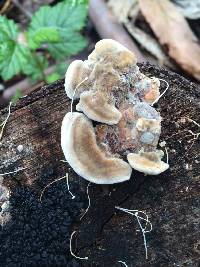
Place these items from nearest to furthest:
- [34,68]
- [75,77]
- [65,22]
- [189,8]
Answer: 1. [75,77]
2. [65,22]
3. [34,68]
4. [189,8]

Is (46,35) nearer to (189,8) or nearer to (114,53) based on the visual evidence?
(114,53)

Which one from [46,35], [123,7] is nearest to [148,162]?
[46,35]

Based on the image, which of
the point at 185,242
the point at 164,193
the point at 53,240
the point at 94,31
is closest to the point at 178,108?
the point at 164,193

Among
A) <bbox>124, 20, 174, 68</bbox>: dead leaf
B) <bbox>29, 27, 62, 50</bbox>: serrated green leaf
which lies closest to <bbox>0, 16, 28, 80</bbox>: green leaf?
<bbox>29, 27, 62, 50</bbox>: serrated green leaf

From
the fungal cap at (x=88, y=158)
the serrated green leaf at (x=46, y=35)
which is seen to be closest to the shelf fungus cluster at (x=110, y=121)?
the fungal cap at (x=88, y=158)

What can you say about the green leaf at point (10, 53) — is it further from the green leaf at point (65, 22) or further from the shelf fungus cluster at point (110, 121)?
the shelf fungus cluster at point (110, 121)

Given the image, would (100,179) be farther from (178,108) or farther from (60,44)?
(60,44)

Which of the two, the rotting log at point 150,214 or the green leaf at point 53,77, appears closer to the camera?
the rotting log at point 150,214
